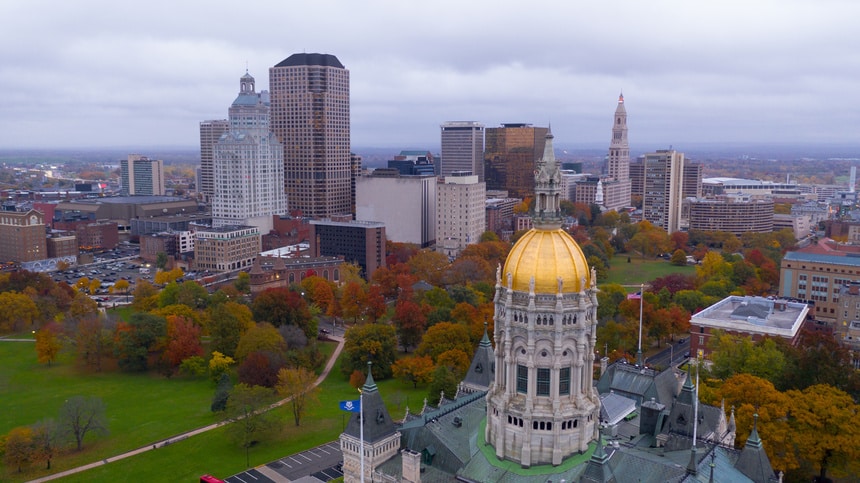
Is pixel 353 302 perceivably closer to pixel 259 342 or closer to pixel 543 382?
pixel 259 342

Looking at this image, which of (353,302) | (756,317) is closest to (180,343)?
(353,302)

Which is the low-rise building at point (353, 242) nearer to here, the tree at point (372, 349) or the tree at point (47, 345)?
the tree at point (372, 349)

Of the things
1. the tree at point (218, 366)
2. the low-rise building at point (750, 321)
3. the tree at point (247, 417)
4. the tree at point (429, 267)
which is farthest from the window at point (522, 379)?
the tree at point (429, 267)

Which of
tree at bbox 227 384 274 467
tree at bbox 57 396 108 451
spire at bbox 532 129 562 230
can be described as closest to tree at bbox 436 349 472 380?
tree at bbox 227 384 274 467

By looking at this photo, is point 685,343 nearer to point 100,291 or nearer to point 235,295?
point 235,295

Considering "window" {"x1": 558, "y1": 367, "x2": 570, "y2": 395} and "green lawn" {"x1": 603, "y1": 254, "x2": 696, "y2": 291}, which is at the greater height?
"window" {"x1": 558, "y1": 367, "x2": 570, "y2": 395}

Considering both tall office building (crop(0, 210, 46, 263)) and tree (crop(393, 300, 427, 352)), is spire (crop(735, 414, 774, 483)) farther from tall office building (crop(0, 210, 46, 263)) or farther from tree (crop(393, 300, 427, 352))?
tall office building (crop(0, 210, 46, 263))
